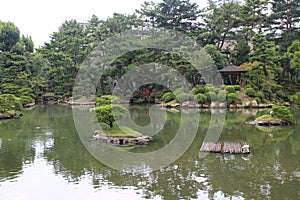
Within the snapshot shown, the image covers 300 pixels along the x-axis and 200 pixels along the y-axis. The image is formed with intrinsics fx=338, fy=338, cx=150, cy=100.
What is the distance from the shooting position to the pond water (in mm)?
8515

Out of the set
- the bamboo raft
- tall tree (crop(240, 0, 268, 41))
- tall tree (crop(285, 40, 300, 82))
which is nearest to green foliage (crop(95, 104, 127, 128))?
the bamboo raft

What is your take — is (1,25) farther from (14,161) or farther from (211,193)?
(211,193)

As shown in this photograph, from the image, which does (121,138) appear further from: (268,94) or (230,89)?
(268,94)

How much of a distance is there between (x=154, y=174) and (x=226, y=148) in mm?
3999

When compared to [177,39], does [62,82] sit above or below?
below

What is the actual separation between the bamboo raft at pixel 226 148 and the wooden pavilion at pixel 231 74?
19267 millimetres

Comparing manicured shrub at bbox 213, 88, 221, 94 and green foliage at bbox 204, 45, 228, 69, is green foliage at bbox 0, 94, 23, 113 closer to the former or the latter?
manicured shrub at bbox 213, 88, 221, 94

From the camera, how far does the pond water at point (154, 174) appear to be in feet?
27.9

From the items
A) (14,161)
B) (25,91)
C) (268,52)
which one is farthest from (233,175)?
(25,91)

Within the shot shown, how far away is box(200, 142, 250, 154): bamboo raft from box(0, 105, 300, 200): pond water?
0.37 meters

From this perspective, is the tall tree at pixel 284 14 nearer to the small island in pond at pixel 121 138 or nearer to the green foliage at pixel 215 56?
the green foliage at pixel 215 56

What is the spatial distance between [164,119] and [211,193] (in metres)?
14.4

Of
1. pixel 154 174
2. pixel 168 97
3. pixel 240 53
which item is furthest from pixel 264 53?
pixel 154 174

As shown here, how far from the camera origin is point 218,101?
1189 inches
